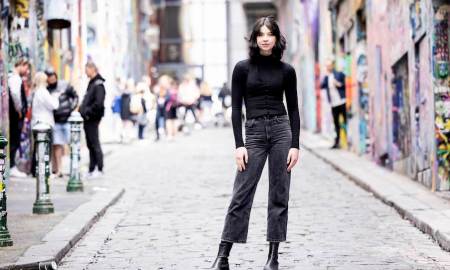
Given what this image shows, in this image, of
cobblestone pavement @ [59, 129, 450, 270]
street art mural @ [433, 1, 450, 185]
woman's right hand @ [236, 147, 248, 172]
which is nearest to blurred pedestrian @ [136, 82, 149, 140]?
cobblestone pavement @ [59, 129, 450, 270]

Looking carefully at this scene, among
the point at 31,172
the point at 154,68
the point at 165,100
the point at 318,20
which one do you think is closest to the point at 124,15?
the point at 165,100

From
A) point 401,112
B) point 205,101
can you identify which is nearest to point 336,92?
point 401,112

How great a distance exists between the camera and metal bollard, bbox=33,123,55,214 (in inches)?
476

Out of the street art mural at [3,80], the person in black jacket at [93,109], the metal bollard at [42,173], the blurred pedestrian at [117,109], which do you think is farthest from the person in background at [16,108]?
the blurred pedestrian at [117,109]

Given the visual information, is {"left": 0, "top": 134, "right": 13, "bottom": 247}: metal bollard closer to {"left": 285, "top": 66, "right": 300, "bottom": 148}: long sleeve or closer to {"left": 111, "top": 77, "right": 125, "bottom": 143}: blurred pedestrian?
{"left": 285, "top": 66, "right": 300, "bottom": 148}: long sleeve

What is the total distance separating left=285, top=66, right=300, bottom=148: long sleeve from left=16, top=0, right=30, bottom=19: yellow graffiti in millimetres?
11270

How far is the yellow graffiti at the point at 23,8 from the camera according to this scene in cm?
1872

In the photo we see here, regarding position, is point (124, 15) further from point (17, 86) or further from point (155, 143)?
point (17, 86)

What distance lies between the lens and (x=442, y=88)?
545 inches

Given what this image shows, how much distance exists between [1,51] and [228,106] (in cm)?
2812

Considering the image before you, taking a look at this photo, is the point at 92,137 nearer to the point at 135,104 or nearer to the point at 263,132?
the point at 263,132

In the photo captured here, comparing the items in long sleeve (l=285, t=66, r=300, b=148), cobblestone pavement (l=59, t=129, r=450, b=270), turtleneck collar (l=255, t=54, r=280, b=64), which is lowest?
cobblestone pavement (l=59, t=129, r=450, b=270)

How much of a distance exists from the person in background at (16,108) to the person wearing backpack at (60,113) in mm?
455

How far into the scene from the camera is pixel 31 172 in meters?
18.3
